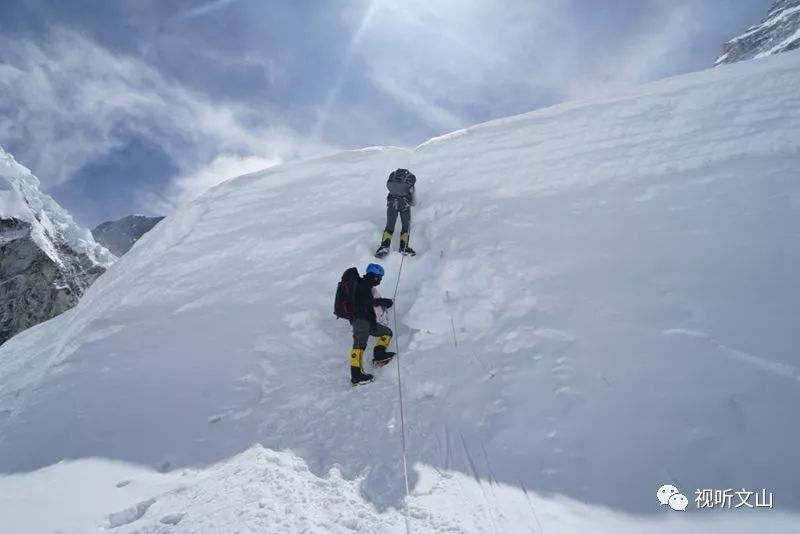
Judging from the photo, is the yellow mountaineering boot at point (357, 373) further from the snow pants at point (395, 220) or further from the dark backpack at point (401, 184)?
the dark backpack at point (401, 184)

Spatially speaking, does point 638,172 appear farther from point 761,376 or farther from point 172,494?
point 172,494

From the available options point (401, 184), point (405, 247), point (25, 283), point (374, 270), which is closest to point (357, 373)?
point (374, 270)

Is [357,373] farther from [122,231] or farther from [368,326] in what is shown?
[122,231]

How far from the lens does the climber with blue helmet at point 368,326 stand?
602 cm

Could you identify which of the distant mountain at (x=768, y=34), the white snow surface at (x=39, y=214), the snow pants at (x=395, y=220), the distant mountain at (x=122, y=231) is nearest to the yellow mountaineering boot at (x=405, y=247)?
the snow pants at (x=395, y=220)

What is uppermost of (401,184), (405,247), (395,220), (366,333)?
(401,184)

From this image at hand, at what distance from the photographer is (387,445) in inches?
181

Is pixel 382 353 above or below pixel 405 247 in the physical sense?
below

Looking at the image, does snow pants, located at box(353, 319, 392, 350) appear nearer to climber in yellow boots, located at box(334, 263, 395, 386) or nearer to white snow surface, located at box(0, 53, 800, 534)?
climber in yellow boots, located at box(334, 263, 395, 386)

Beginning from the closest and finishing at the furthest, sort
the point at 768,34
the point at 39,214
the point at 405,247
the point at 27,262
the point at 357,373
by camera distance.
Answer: the point at 357,373 < the point at 405,247 < the point at 27,262 < the point at 39,214 < the point at 768,34

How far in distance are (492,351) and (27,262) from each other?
60784 mm

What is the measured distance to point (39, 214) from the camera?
5522cm

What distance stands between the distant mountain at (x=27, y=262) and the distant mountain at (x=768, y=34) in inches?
6773

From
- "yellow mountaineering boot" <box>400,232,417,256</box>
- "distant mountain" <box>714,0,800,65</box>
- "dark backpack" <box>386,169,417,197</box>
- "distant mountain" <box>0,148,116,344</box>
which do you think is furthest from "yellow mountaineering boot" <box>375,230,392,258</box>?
"distant mountain" <box>714,0,800,65</box>
